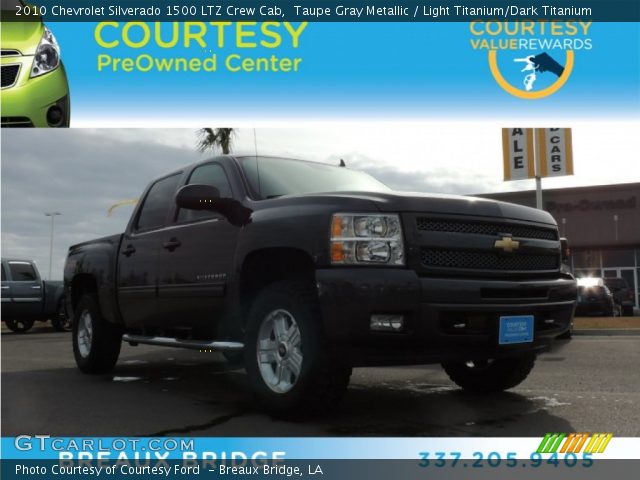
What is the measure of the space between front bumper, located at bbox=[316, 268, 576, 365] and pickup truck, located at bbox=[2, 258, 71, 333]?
1217cm

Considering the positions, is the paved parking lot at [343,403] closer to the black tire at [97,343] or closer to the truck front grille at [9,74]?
the black tire at [97,343]

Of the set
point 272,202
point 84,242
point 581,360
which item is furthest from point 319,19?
point 581,360

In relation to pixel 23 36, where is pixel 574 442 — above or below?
below

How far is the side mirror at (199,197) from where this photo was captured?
4.65 meters

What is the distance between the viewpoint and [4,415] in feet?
15.3

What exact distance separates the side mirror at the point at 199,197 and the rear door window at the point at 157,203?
1.24 m

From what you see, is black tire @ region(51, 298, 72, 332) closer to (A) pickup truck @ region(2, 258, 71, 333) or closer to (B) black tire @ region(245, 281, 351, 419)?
(A) pickup truck @ region(2, 258, 71, 333)

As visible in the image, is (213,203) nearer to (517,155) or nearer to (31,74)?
(31,74)

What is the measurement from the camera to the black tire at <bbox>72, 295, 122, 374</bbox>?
6621mm

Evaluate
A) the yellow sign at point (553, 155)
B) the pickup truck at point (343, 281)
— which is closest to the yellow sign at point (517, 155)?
the yellow sign at point (553, 155)

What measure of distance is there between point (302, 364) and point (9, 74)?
2781mm

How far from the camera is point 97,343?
6.64m

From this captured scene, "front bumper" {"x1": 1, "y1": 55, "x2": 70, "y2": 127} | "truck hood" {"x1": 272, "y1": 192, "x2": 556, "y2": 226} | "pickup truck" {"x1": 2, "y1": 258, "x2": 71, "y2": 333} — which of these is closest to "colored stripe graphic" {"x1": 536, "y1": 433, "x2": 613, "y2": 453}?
"truck hood" {"x1": 272, "y1": 192, "x2": 556, "y2": 226}

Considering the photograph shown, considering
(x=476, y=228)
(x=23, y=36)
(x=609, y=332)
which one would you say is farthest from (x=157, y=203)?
(x=609, y=332)
